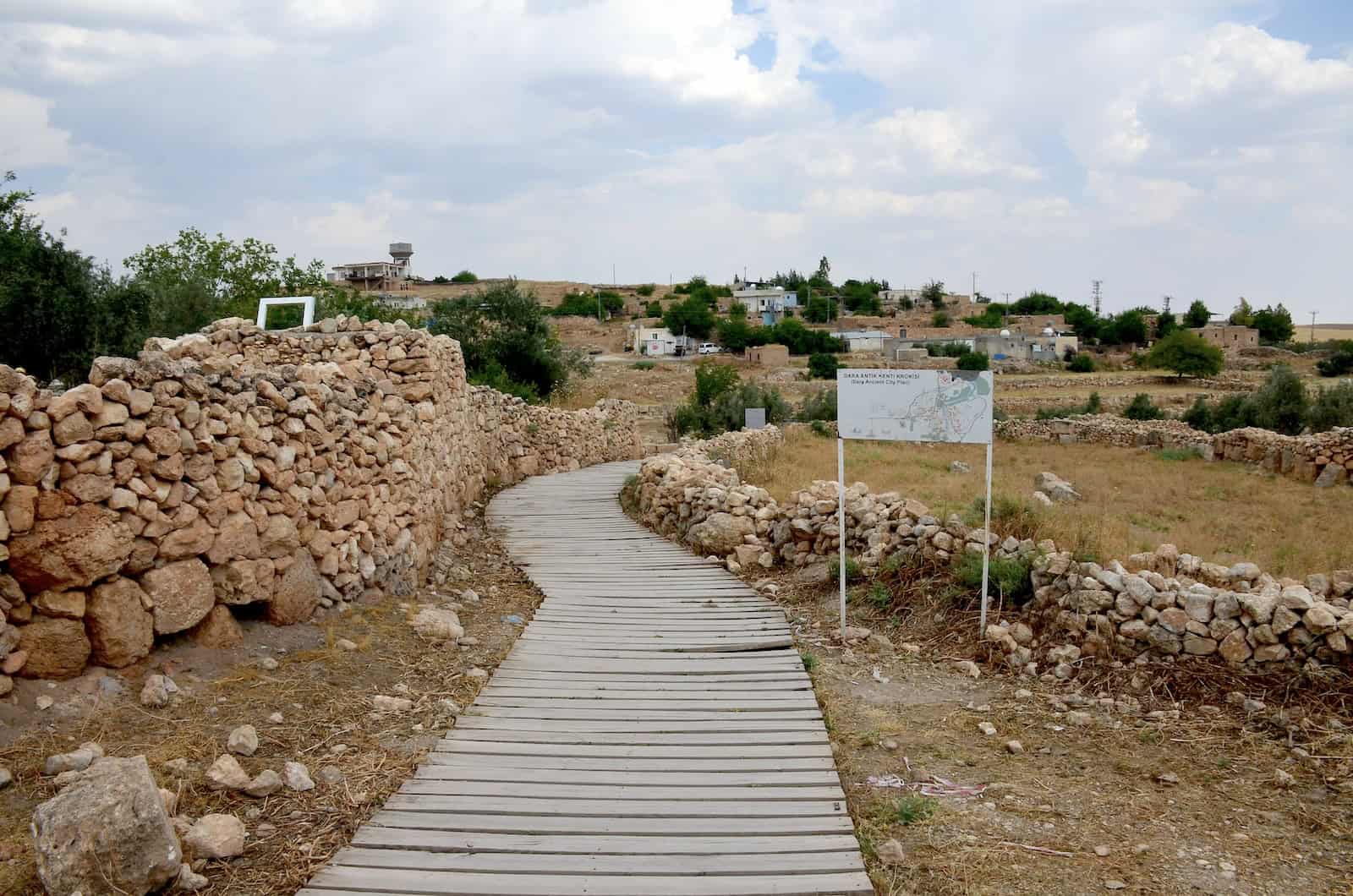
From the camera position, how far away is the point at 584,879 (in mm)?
3846

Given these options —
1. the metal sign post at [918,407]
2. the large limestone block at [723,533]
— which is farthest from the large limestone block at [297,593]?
the large limestone block at [723,533]

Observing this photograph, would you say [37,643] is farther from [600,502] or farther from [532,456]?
[532,456]

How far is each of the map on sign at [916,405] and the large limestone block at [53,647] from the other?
5.28 m

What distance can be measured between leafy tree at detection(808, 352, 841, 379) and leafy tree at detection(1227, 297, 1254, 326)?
49.1 metres

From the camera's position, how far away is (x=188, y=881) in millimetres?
3617

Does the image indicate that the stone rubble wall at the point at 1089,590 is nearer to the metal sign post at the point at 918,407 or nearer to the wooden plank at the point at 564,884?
the metal sign post at the point at 918,407

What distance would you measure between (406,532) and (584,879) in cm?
485

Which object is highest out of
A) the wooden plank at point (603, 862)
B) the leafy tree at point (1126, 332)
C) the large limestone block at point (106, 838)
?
the leafy tree at point (1126, 332)

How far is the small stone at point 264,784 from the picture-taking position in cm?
435

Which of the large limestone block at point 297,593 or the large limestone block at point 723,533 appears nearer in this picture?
the large limestone block at point 297,593

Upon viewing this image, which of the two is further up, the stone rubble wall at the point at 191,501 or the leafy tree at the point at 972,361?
the leafy tree at the point at 972,361

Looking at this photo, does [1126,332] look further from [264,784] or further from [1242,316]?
[264,784]

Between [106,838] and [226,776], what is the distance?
958 mm

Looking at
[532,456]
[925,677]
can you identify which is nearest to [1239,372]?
[532,456]
